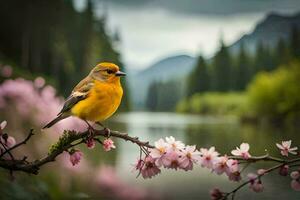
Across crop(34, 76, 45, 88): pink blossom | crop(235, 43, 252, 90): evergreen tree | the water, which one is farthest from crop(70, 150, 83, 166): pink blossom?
crop(235, 43, 252, 90): evergreen tree

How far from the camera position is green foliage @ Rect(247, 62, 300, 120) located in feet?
7.84

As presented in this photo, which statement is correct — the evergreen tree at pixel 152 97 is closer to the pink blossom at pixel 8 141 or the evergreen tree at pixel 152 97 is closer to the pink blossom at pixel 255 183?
the pink blossom at pixel 8 141

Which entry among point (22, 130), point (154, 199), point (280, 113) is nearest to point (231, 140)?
point (280, 113)

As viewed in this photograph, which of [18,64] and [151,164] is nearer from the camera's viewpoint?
[151,164]

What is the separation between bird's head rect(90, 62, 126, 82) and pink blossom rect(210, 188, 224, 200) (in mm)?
311

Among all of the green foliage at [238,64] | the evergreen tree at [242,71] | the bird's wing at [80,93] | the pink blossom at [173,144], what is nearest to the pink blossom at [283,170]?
the pink blossom at [173,144]

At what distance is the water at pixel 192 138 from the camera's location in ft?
7.56

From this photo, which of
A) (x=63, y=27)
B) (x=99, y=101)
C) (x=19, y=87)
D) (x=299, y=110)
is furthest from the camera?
(x=63, y=27)

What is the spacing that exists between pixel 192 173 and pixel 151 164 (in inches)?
78.2

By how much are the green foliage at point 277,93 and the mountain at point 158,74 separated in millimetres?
326

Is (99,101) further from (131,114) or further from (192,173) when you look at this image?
(192,173)

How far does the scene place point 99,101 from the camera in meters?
0.86

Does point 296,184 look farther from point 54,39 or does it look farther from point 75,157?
point 54,39

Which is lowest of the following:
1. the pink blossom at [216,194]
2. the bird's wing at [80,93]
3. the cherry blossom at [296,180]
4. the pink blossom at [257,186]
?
the pink blossom at [216,194]
